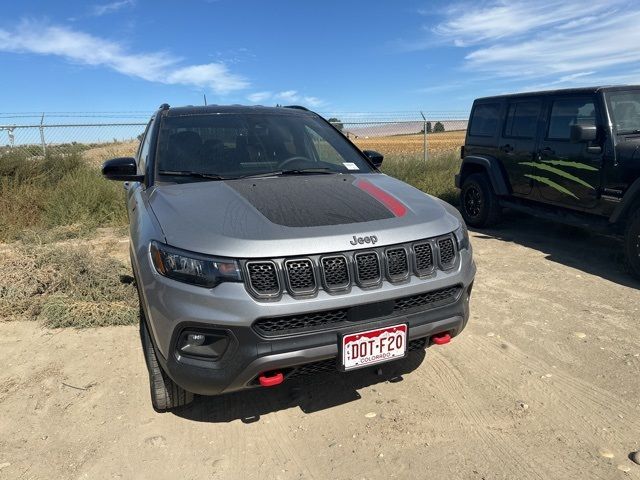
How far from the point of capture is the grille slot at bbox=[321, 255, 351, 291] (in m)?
2.24

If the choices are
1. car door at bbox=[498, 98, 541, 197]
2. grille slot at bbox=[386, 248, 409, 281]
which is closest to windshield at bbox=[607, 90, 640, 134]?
car door at bbox=[498, 98, 541, 197]

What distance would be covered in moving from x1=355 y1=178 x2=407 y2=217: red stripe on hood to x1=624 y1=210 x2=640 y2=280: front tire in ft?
11.2

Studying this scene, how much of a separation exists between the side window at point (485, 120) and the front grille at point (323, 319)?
208 inches

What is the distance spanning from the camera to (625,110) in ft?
17.6

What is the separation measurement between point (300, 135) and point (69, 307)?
2498 millimetres

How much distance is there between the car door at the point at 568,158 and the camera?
5.43 meters

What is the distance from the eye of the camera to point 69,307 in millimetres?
4113

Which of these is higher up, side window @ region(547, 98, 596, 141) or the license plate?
side window @ region(547, 98, 596, 141)

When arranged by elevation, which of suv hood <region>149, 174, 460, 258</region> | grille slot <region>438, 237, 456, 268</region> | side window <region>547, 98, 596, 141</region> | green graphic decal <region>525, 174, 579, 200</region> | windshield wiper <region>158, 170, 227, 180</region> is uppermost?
side window <region>547, 98, 596, 141</region>

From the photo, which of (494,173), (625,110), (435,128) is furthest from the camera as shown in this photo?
(435,128)

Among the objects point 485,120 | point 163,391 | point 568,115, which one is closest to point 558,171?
point 568,115

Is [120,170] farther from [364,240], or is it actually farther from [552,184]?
[552,184]

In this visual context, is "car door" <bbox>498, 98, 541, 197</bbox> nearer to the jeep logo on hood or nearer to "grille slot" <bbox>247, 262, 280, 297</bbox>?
the jeep logo on hood

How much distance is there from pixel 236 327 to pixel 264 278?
0.82 feet
